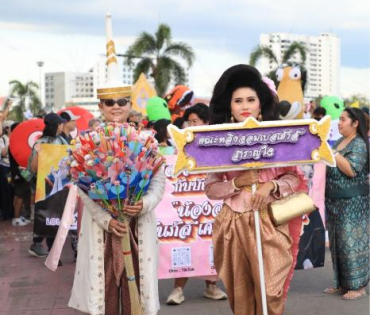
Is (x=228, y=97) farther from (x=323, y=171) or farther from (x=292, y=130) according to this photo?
(x=323, y=171)

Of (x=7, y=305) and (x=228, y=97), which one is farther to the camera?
(x=7, y=305)

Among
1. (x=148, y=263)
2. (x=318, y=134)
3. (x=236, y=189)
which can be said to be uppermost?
(x=318, y=134)

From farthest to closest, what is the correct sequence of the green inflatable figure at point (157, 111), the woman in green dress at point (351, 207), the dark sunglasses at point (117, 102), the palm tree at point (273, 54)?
the palm tree at point (273, 54)
the green inflatable figure at point (157, 111)
the woman in green dress at point (351, 207)
the dark sunglasses at point (117, 102)

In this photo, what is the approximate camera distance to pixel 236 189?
160 inches

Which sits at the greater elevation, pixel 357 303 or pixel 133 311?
pixel 133 311

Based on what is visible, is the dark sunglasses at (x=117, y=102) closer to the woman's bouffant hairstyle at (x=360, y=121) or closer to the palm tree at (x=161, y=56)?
the woman's bouffant hairstyle at (x=360, y=121)

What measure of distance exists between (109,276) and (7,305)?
2458 millimetres

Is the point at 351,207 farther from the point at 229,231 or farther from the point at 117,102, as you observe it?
the point at 117,102

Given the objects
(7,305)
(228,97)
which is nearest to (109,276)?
(228,97)

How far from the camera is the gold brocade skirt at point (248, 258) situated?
4035 mm

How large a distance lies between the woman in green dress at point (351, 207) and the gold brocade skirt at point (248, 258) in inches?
83.2

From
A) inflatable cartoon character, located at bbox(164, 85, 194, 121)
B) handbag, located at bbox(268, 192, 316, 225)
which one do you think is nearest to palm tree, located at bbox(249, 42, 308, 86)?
inflatable cartoon character, located at bbox(164, 85, 194, 121)

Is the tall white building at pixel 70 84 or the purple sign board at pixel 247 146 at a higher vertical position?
the tall white building at pixel 70 84

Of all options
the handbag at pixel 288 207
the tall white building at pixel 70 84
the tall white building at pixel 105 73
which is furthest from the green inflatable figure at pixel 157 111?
the tall white building at pixel 70 84
